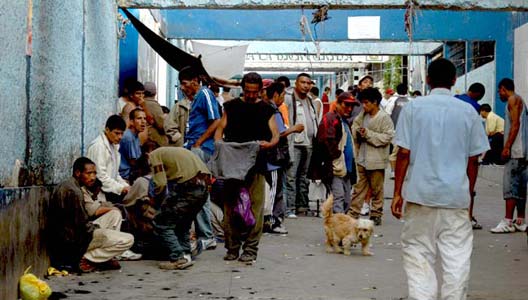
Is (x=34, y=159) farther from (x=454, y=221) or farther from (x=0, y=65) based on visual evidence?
(x=454, y=221)

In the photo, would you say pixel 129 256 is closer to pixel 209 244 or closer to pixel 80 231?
pixel 209 244

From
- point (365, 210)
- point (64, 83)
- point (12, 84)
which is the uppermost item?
point (64, 83)

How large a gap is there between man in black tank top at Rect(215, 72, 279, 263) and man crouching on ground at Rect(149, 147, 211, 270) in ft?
1.50

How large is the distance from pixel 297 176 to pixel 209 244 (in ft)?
10.1

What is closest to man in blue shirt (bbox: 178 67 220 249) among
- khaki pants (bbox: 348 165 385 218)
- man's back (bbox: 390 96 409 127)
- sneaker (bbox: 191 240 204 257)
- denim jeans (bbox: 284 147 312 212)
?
sneaker (bbox: 191 240 204 257)

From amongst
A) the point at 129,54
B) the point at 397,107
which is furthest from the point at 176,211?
the point at 397,107

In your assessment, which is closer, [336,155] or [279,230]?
[279,230]

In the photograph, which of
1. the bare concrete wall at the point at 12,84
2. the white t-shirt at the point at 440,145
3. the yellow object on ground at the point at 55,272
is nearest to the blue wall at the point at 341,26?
the yellow object on ground at the point at 55,272

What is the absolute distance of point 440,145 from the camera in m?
5.72

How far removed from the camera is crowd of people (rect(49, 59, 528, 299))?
5723 mm

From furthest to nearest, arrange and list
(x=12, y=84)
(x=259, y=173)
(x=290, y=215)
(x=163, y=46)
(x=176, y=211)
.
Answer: (x=163, y=46)
(x=290, y=215)
(x=259, y=173)
(x=176, y=211)
(x=12, y=84)

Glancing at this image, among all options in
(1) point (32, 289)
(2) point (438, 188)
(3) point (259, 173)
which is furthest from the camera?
(3) point (259, 173)

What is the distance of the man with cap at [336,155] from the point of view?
11312 millimetres

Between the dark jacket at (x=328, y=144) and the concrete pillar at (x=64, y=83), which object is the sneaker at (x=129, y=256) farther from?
the dark jacket at (x=328, y=144)
